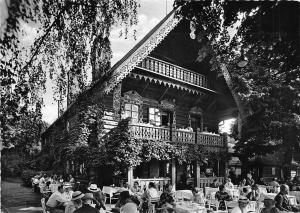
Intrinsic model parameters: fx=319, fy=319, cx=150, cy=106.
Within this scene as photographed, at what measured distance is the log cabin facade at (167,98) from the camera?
1672cm

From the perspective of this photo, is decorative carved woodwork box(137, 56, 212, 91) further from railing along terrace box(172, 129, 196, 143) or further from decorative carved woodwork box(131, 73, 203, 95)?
railing along terrace box(172, 129, 196, 143)

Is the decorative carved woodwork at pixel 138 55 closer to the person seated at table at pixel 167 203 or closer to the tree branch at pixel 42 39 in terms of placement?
the person seated at table at pixel 167 203

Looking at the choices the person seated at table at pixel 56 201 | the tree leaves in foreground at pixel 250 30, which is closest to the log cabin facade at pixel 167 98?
the person seated at table at pixel 56 201

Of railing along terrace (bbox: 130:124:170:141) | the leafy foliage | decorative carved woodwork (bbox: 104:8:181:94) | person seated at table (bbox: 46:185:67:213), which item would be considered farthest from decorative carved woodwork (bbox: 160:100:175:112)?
person seated at table (bbox: 46:185:67:213)

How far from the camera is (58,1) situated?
6539 mm

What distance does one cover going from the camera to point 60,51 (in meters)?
6.78

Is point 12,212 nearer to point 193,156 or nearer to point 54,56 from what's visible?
point 54,56

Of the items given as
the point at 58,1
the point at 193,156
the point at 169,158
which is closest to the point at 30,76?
the point at 58,1

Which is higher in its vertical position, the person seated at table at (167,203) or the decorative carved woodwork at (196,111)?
the decorative carved woodwork at (196,111)

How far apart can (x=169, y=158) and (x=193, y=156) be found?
2.03m

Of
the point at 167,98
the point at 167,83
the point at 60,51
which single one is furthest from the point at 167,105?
the point at 60,51

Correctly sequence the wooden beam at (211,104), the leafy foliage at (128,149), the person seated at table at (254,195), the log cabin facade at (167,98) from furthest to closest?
the wooden beam at (211,104) < the log cabin facade at (167,98) < the leafy foliage at (128,149) < the person seated at table at (254,195)

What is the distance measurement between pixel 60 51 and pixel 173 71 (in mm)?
12648

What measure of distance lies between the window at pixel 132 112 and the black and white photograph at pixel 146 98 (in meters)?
0.09
